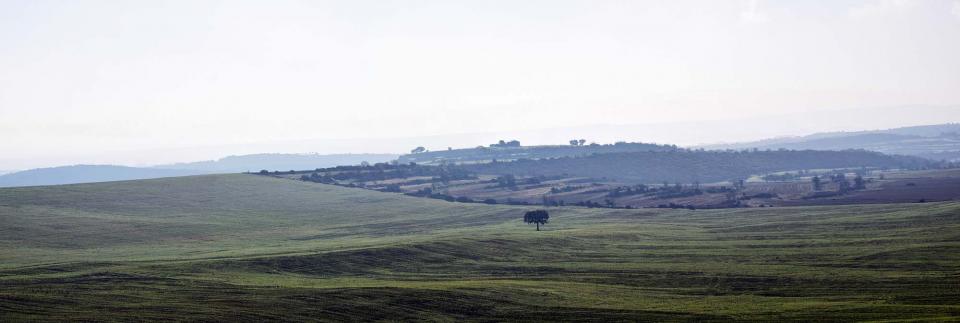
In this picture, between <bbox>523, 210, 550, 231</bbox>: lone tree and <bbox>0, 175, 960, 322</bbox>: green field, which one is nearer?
<bbox>0, 175, 960, 322</bbox>: green field

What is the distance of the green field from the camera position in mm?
59156

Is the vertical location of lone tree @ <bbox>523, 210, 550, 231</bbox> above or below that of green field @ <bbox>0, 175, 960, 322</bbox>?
above

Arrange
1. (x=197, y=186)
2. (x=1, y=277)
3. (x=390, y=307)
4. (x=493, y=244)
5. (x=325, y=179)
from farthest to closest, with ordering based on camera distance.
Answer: (x=325, y=179), (x=197, y=186), (x=493, y=244), (x=1, y=277), (x=390, y=307)

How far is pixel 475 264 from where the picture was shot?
83.1 m

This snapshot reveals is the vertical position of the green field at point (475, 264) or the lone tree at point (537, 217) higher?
the lone tree at point (537, 217)

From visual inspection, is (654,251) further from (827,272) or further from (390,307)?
(390,307)

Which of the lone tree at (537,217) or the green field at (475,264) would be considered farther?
the lone tree at (537,217)

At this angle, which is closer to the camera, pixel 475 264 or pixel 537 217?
pixel 475 264

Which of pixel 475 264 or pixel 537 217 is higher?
pixel 537 217

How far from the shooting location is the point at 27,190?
5448 inches

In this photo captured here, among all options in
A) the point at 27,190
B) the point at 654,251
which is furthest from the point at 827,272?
the point at 27,190

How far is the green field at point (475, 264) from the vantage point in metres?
59.2

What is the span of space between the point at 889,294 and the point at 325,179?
135310 millimetres

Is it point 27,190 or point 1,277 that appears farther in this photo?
point 27,190
